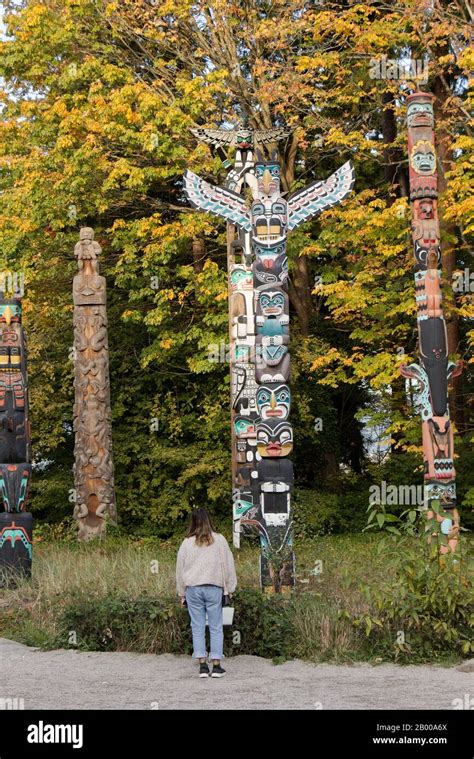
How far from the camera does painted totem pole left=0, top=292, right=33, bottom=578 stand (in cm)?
1218

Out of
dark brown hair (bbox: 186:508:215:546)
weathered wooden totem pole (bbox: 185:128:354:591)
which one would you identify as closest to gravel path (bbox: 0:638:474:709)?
dark brown hair (bbox: 186:508:215:546)

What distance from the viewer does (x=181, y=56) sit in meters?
19.6

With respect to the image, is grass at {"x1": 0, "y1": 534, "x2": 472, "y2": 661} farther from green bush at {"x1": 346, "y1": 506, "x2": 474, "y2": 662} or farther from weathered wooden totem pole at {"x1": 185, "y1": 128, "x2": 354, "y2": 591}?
weathered wooden totem pole at {"x1": 185, "y1": 128, "x2": 354, "y2": 591}

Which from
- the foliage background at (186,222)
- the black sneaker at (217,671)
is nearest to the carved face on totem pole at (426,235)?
the foliage background at (186,222)

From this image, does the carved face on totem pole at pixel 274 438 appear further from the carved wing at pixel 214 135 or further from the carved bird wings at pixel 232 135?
the carved wing at pixel 214 135

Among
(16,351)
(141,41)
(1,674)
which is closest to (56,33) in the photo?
(141,41)

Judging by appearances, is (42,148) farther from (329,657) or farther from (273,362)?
(329,657)

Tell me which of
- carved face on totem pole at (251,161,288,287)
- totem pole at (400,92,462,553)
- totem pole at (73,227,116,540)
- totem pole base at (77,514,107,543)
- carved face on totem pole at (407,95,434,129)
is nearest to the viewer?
carved face on totem pole at (251,161,288,287)

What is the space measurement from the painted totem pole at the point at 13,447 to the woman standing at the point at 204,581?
4482 mm

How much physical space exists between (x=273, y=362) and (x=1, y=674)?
449cm

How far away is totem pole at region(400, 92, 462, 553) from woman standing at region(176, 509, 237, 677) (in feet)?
13.3

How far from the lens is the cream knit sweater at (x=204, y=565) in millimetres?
8000

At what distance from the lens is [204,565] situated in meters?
8.03

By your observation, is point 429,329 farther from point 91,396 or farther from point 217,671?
point 91,396
